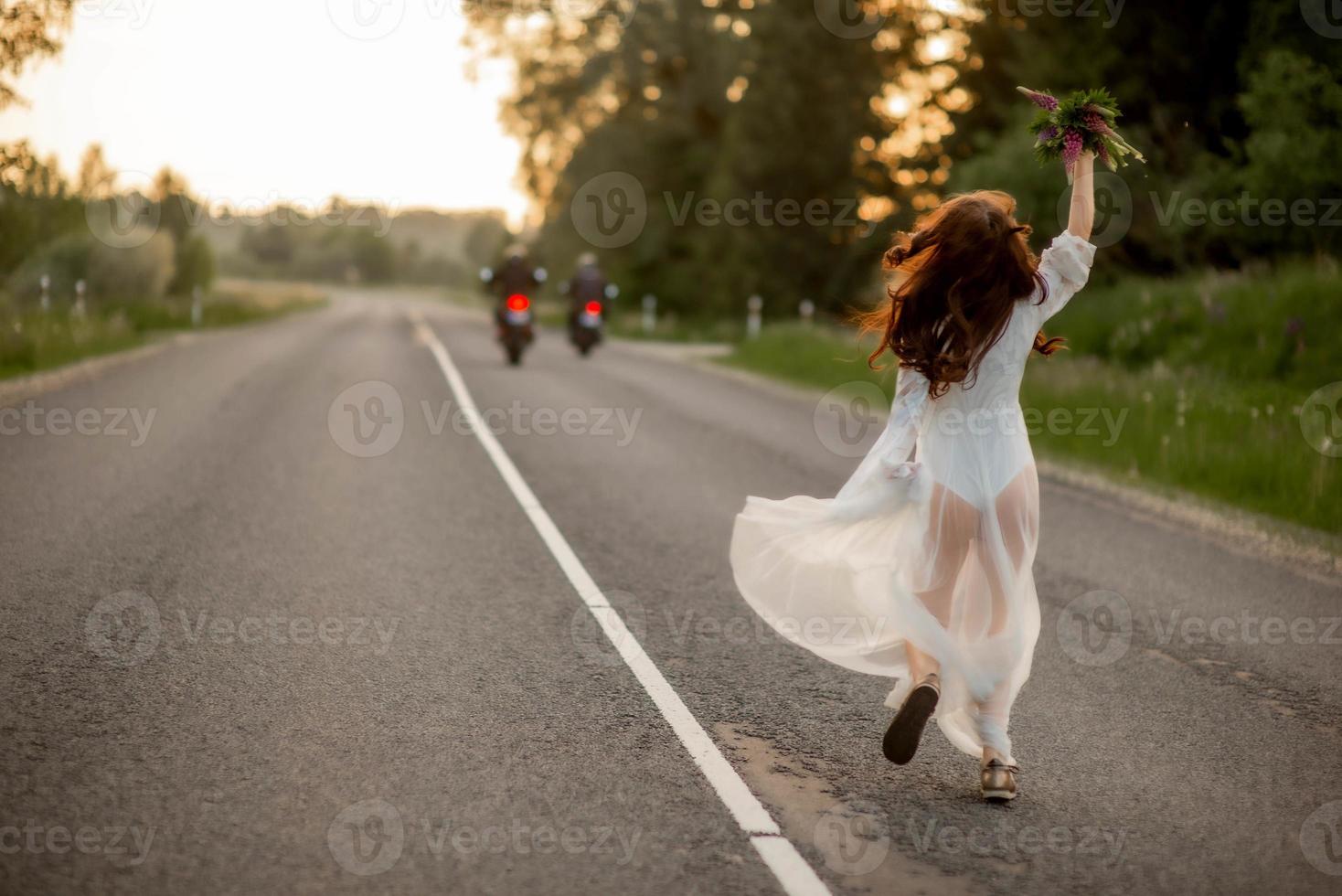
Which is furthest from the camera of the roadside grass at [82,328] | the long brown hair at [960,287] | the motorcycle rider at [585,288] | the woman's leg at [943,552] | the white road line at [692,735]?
the motorcycle rider at [585,288]

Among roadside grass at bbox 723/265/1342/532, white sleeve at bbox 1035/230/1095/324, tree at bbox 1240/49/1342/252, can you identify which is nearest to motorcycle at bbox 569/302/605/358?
roadside grass at bbox 723/265/1342/532

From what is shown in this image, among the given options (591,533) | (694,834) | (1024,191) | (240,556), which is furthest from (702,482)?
(1024,191)

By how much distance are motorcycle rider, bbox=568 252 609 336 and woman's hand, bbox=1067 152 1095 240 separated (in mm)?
20439

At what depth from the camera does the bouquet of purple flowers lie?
13.9 feet

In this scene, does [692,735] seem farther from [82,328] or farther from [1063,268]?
[82,328]

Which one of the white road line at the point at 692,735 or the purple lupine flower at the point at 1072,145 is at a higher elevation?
the purple lupine flower at the point at 1072,145

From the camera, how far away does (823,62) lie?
34.8 metres

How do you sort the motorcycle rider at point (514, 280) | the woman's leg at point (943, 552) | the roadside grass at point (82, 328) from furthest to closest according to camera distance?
the motorcycle rider at point (514, 280), the roadside grass at point (82, 328), the woman's leg at point (943, 552)

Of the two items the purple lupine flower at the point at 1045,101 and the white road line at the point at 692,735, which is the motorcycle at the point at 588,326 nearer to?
the white road line at the point at 692,735

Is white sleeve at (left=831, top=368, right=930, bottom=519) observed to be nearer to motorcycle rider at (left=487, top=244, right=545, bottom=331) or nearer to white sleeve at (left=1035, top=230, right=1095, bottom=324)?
white sleeve at (left=1035, top=230, right=1095, bottom=324)

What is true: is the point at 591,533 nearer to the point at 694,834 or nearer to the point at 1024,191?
the point at 694,834

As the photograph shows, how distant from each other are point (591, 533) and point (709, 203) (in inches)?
1217

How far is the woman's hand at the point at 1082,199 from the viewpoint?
4180 millimetres

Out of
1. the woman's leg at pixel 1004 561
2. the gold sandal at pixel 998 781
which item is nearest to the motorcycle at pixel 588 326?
the woman's leg at pixel 1004 561
